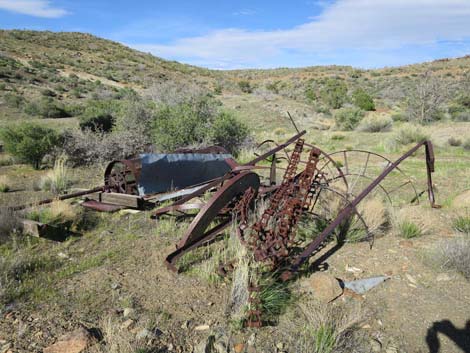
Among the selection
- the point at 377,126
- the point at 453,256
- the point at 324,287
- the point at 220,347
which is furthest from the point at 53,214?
the point at 377,126

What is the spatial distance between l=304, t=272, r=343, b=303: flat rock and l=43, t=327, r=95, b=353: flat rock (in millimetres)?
1990

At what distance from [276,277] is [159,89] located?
13.5 metres

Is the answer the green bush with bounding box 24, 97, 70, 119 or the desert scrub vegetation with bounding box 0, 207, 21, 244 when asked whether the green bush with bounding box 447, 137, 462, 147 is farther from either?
the green bush with bounding box 24, 97, 70, 119

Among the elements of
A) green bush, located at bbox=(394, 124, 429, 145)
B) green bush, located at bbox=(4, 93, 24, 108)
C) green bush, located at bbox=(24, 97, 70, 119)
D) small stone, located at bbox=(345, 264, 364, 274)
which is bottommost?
small stone, located at bbox=(345, 264, 364, 274)

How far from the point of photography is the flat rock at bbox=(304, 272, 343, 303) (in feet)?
10.7

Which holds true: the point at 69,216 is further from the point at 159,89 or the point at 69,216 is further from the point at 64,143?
the point at 159,89

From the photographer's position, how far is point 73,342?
2520 mm

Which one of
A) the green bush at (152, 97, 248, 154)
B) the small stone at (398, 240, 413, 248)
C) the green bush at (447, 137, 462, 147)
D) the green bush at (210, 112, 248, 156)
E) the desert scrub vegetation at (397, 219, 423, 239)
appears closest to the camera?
the small stone at (398, 240, 413, 248)

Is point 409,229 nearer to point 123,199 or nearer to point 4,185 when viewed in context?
point 123,199

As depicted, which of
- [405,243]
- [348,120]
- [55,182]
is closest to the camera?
[405,243]

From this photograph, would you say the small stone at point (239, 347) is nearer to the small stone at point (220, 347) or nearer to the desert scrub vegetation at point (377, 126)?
the small stone at point (220, 347)

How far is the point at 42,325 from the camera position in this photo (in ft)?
9.11

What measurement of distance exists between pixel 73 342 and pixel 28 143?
7402mm

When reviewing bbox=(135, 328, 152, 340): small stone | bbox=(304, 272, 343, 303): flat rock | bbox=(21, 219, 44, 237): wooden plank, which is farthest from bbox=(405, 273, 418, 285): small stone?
bbox=(21, 219, 44, 237): wooden plank
